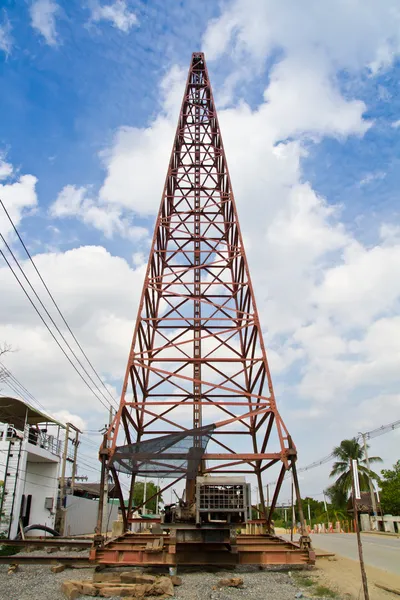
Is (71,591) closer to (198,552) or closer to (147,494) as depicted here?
(198,552)

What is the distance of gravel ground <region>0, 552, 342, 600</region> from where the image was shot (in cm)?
905

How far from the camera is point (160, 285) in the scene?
18859 mm

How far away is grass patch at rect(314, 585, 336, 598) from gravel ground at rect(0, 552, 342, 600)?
175mm

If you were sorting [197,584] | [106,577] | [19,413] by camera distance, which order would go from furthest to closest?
[19,413]
[106,577]
[197,584]

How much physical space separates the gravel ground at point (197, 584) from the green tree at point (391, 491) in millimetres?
29778

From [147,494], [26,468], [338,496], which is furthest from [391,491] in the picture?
[147,494]

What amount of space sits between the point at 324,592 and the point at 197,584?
261 cm

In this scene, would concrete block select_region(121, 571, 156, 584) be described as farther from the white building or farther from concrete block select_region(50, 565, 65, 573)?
the white building

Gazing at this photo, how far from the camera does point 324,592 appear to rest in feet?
30.7

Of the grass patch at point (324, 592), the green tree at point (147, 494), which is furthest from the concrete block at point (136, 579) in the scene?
the green tree at point (147, 494)

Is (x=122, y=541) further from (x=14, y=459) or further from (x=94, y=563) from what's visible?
(x=14, y=459)

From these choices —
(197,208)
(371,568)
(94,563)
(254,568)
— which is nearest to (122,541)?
(94,563)

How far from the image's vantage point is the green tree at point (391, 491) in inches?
1479

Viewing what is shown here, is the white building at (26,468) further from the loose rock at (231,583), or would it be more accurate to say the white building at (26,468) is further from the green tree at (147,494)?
the green tree at (147,494)
